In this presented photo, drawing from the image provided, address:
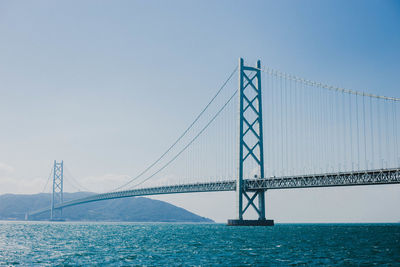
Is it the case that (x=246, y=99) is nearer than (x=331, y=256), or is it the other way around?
(x=331, y=256)

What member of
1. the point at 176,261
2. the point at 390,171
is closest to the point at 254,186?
the point at 390,171

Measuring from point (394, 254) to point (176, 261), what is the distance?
12.3 m

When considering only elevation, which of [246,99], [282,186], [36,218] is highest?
[246,99]

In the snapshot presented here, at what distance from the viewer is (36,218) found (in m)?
179

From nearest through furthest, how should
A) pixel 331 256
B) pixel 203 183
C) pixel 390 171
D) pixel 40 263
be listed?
pixel 40 263 → pixel 331 256 → pixel 390 171 → pixel 203 183

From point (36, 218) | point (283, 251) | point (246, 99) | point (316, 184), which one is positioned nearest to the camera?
point (283, 251)

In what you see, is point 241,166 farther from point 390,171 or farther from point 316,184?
point 390,171

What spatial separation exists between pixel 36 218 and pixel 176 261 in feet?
559

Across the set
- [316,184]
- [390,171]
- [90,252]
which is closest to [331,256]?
[90,252]

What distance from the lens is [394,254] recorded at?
25250 millimetres

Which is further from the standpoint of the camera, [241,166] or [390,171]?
[241,166]

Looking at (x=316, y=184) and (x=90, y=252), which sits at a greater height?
(x=316, y=184)

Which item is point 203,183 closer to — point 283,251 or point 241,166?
point 241,166

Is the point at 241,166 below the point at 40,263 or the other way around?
the other way around
